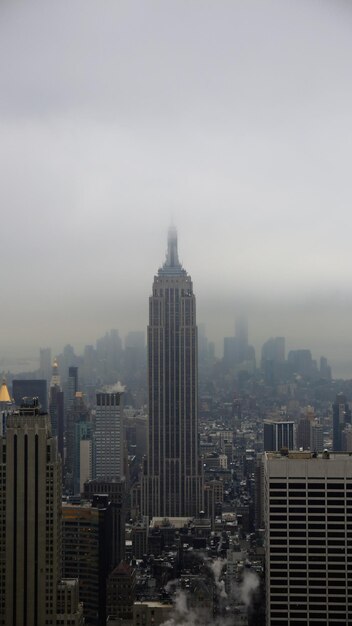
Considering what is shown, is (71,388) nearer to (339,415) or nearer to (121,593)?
(121,593)

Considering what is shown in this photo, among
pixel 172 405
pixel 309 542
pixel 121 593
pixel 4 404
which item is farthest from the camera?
pixel 172 405

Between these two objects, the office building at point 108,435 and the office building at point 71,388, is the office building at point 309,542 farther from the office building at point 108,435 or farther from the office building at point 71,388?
the office building at point 108,435

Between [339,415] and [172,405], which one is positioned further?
[172,405]

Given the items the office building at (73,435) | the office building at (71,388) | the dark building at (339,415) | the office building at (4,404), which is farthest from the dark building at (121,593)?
the dark building at (339,415)

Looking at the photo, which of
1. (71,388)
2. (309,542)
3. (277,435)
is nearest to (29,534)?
(309,542)

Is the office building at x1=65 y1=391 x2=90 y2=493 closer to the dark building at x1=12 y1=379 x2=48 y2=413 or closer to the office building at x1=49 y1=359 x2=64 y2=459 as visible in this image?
the office building at x1=49 y1=359 x2=64 y2=459
